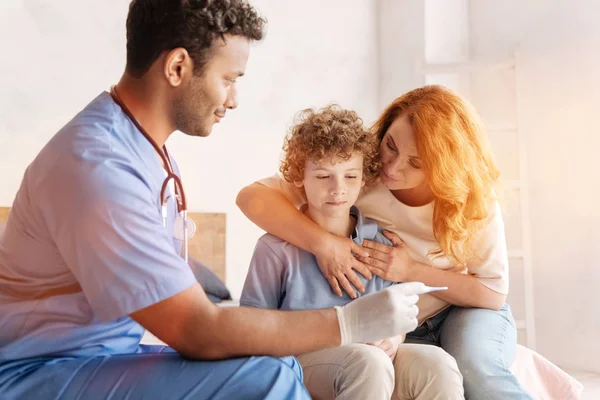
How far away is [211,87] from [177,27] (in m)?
0.13

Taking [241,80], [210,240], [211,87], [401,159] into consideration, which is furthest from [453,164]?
[241,80]

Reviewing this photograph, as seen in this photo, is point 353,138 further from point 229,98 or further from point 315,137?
point 229,98

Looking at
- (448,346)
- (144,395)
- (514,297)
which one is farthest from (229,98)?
(514,297)

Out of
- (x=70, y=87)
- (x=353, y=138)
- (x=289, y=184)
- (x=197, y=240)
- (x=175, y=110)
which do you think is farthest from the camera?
(x=197, y=240)

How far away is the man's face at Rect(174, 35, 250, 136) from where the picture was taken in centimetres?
138

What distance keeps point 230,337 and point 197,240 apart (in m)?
2.51

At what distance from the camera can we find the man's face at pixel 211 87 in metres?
1.38

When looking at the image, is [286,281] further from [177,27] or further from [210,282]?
[210,282]

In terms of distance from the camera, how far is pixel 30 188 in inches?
47.8

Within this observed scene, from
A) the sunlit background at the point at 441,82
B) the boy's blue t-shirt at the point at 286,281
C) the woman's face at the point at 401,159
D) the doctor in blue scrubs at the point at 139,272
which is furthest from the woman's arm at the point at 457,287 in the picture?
the sunlit background at the point at 441,82

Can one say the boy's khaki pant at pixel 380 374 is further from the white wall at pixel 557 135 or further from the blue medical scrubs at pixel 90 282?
the white wall at pixel 557 135

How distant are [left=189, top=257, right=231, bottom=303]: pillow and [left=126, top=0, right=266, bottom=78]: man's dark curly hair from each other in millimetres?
2158

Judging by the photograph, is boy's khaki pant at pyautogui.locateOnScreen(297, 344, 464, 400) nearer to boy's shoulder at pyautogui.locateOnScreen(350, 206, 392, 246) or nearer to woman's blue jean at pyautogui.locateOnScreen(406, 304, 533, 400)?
woman's blue jean at pyautogui.locateOnScreen(406, 304, 533, 400)

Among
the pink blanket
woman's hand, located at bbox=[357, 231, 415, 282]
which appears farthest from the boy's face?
the pink blanket
